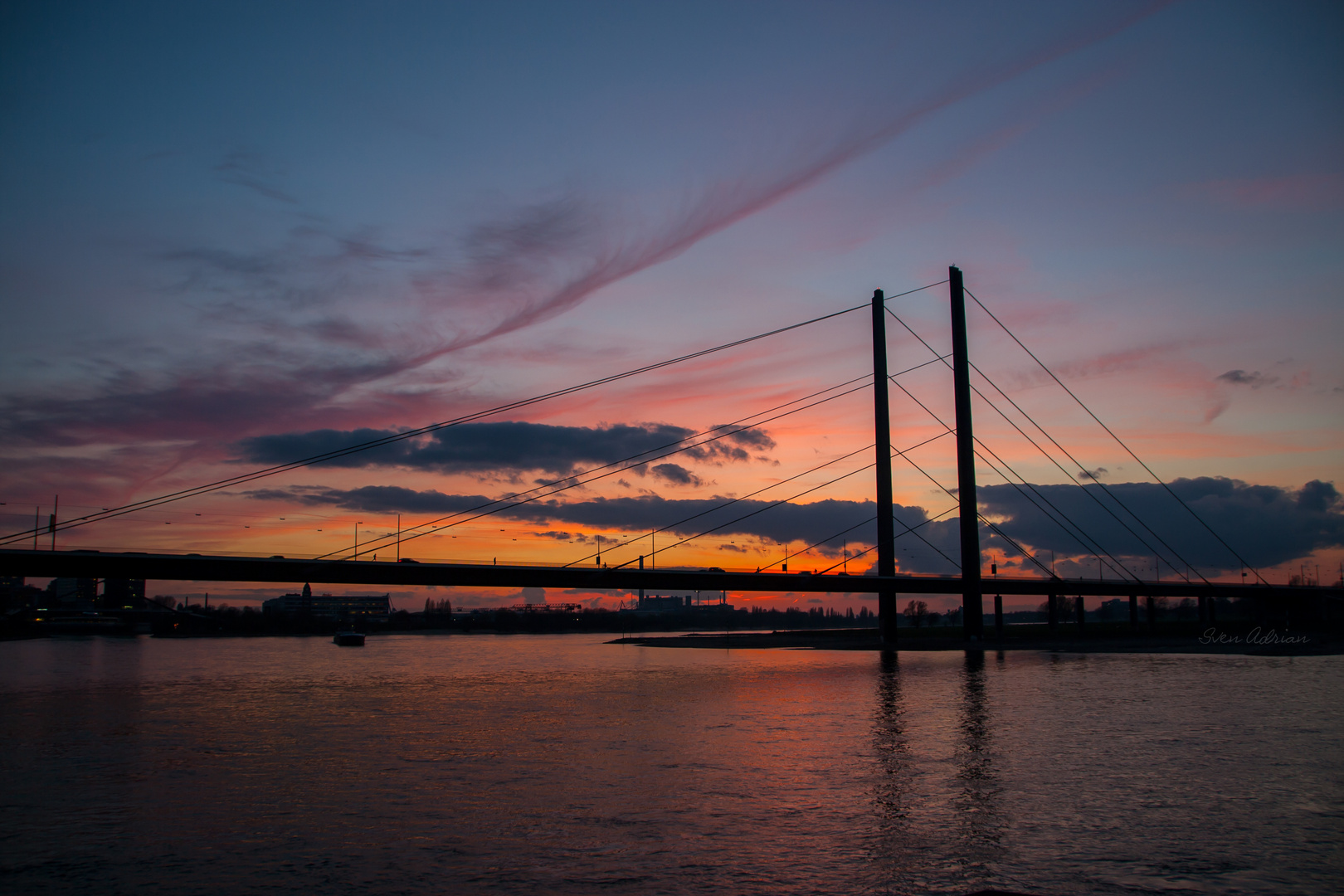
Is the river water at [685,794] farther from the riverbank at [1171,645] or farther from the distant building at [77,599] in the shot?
the distant building at [77,599]

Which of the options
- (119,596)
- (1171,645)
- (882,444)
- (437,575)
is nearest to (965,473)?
(882,444)

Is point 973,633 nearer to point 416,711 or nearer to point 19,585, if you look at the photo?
point 416,711

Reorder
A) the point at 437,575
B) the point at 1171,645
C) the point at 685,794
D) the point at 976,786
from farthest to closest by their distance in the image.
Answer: the point at 1171,645, the point at 437,575, the point at 976,786, the point at 685,794

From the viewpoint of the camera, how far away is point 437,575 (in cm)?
5350

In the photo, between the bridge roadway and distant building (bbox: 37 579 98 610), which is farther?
distant building (bbox: 37 579 98 610)

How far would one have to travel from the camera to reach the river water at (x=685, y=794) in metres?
10.9

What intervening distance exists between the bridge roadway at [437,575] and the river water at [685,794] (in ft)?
46.3

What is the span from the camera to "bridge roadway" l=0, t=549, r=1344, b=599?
46312 mm

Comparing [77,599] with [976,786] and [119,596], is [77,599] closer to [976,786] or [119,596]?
[119,596]

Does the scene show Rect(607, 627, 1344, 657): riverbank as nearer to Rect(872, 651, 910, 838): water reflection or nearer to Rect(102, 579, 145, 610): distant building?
Rect(872, 651, 910, 838): water reflection

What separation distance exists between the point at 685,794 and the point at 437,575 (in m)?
40.7

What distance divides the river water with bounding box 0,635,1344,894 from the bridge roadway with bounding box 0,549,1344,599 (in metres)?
14.1

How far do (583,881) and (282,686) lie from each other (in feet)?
123

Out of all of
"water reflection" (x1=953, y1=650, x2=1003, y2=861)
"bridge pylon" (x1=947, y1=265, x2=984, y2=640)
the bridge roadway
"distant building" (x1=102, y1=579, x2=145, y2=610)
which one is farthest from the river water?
"distant building" (x1=102, y1=579, x2=145, y2=610)
